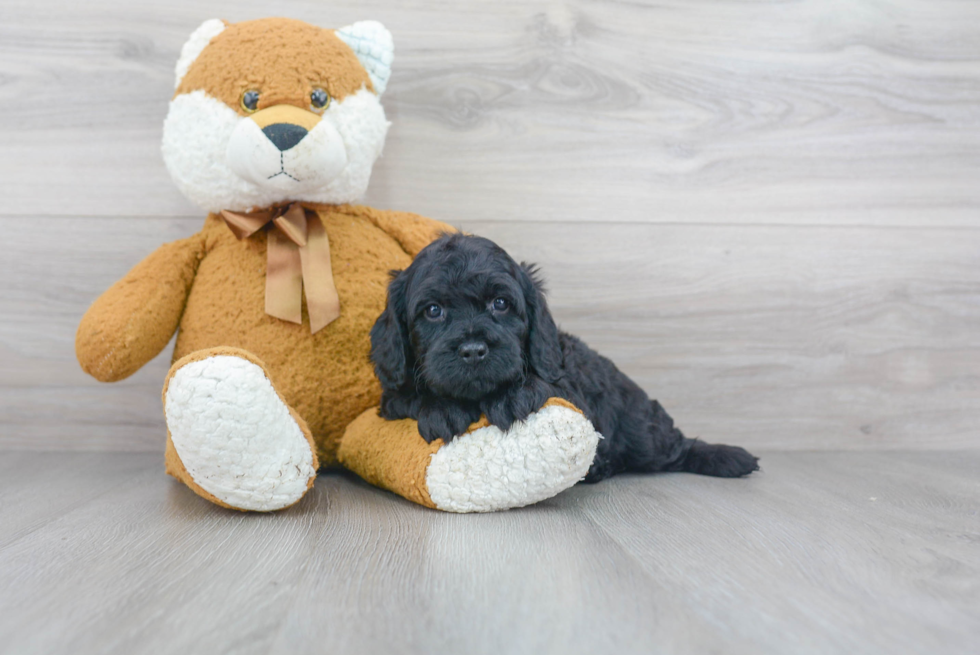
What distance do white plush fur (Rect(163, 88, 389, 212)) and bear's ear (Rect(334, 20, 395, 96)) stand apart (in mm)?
61

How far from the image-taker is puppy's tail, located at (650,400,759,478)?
4.43 ft

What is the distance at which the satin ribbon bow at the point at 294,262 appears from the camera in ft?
4.00

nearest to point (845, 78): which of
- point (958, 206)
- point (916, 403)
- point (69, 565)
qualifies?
point (958, 206)

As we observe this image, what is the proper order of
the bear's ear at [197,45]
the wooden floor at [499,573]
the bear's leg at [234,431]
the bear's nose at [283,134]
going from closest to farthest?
1. the wooden floor at [499,573]
2. the bear's leg at [234,431]
3. the bear's nose at [283,134]
4. the bear's ear at [197,45]

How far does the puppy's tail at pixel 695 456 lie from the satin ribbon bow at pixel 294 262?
661 mm

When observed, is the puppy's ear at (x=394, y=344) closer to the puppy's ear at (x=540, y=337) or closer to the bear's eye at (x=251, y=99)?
the puppy's ear at (x=540, y=337)

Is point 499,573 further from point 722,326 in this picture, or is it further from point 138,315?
point 722,326

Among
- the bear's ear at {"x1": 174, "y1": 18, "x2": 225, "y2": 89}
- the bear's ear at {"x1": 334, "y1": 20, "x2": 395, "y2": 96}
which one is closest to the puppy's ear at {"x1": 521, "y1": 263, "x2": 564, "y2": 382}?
the bear's ear at {"x1": 334, "y1": 20, "x2": 395, "y2": 96}

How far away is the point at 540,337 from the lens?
1107 mm

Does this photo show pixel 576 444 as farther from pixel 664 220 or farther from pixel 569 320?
pixel 664 220

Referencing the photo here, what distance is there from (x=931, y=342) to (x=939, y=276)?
17 centimetres

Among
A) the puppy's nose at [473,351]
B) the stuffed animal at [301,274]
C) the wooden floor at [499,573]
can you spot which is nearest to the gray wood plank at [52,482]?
the wooden floor at [499,573]

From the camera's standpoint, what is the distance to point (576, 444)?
1017 mm

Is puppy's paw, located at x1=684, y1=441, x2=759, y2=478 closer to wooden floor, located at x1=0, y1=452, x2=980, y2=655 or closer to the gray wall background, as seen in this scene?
wooden floor, located at x1=0, y1=452, x2=980, y2=655
